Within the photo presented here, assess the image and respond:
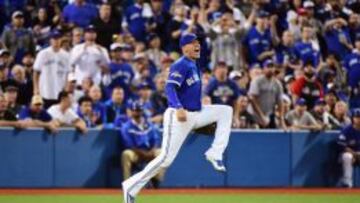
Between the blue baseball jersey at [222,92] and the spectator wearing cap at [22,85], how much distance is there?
122 inches

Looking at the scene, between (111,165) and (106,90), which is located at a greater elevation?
(106,90)

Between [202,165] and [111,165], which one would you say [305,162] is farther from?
[111,165]

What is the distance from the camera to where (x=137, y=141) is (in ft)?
53.3

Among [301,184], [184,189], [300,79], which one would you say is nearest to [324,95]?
[300,79]

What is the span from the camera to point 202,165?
17.1 meters

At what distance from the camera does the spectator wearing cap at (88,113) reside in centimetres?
1628

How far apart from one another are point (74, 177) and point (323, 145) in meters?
4.71

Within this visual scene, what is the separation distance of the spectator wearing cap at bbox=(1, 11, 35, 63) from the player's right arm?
22.2 feet

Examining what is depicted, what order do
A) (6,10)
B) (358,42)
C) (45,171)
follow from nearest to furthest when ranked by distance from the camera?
(45,171), (6,10), (358,42)

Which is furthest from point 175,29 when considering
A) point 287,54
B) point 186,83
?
point 186,83

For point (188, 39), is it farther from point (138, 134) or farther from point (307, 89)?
point (307, 89)

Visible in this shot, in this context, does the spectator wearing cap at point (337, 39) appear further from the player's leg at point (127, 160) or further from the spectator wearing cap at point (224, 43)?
the player's leg at point (127, 160)

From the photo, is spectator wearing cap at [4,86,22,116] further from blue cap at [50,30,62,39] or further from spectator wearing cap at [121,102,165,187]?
spectator wearing cap at [121,102,165,187]

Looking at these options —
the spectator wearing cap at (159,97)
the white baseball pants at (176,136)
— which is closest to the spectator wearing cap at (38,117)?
the spectator wearing cap at (159,97)
